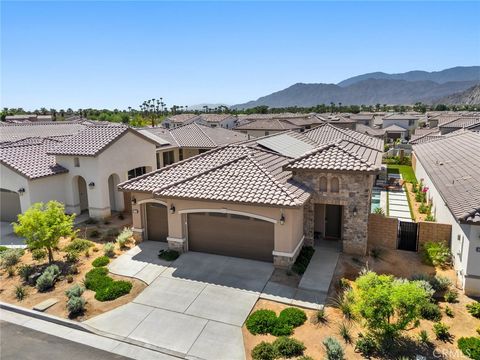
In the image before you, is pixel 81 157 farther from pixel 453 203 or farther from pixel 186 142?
pixel 453 203

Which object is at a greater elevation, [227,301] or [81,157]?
[81,157]

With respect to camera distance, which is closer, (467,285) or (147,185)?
(467,285)

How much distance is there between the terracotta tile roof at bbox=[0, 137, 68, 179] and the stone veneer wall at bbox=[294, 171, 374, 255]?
16.2 meters

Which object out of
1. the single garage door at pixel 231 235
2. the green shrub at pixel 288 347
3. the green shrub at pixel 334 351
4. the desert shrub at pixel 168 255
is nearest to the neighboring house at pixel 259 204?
the single garage door at pixel 231 235

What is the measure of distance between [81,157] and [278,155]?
12754 millimetres

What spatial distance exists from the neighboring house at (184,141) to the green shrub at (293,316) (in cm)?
2459

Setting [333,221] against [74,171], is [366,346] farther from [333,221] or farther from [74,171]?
[74,171]

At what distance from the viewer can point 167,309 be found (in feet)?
43.4

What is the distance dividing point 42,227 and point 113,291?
191 inches

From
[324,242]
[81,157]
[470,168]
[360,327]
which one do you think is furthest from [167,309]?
[470,168]

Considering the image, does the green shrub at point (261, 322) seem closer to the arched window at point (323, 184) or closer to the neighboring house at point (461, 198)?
the arched window at point (323, 184)

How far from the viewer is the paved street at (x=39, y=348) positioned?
36.3 feet

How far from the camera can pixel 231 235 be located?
17.1 metres

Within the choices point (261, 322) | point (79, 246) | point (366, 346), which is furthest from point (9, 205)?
point (366, 346)
